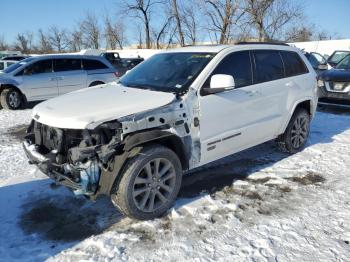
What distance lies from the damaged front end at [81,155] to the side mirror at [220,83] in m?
1.32

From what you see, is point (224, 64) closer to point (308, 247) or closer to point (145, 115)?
point (145, 115)

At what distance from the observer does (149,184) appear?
389 cm

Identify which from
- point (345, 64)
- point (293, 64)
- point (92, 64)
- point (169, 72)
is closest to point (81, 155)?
point (169, 72)

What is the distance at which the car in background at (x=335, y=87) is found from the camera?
31.1ft

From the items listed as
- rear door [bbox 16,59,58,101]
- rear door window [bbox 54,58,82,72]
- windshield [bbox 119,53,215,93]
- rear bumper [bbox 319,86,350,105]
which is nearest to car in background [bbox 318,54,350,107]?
rear bumper [bbox 319,86,350,105]

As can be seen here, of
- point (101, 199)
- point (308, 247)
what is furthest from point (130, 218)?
point (308, 247)

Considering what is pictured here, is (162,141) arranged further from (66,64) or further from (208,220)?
(66,64)

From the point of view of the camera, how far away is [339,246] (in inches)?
134

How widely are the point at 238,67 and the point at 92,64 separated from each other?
27.2ft

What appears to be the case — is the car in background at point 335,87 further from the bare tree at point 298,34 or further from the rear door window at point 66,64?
the bare tree at point 298,34

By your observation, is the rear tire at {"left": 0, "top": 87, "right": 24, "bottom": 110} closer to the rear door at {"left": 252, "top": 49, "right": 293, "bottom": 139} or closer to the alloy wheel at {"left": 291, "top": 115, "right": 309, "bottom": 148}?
the rear door at {"left": 252, "top": 49, "right": 293, "bottom": 139}

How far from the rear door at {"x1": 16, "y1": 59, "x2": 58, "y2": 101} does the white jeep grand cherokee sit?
22.4 ft

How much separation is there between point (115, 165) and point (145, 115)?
600 mm

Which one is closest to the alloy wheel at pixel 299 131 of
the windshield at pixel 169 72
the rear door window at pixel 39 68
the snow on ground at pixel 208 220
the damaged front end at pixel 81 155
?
the snow on ground at pixel 208 220
